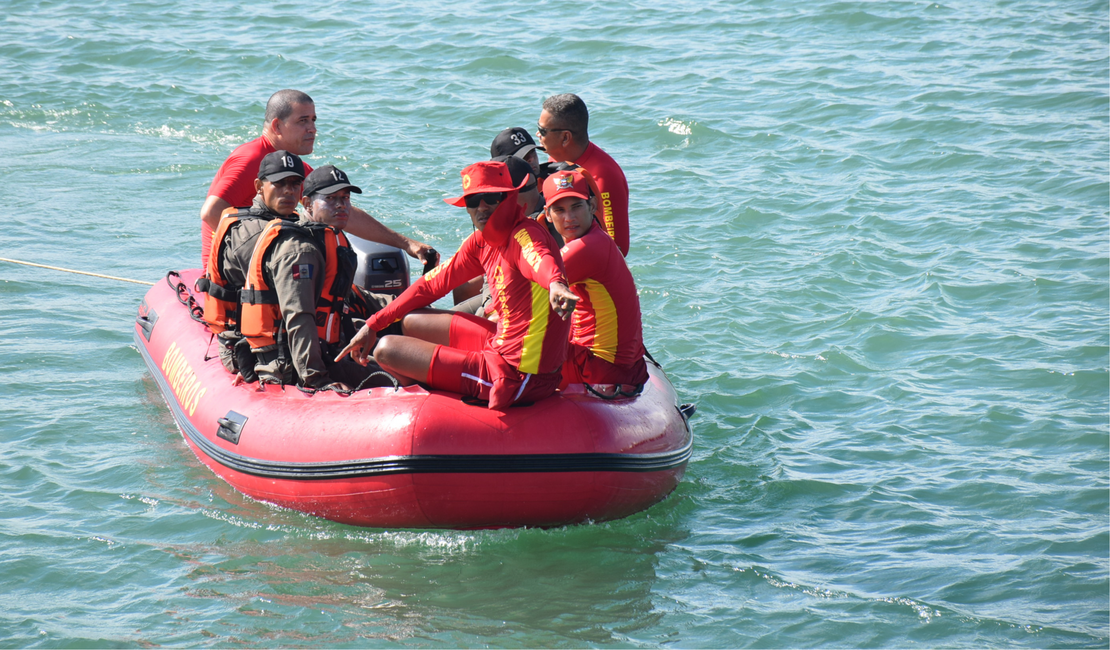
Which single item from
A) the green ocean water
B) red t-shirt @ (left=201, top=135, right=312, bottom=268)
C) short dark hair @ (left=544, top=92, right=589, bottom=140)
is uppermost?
short dark hair @ (left=544, top=92, right=589, bottom=140)

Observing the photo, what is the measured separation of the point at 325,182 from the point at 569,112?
1.40 m

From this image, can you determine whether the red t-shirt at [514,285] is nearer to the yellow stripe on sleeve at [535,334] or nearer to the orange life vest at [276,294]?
the yellow stripe on sleeve at [535,334]

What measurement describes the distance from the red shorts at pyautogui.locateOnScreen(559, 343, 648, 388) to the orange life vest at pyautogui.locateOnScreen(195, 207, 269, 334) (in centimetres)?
172

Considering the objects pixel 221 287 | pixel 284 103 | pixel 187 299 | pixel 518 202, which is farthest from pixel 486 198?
pixel 187 299

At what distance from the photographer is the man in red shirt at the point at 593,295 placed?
4.80 meters

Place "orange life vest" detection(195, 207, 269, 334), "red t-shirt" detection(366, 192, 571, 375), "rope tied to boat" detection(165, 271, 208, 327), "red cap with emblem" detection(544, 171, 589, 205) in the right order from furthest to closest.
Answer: "rope tied to boat" detection(165, 271, 208, 327), "orange life vest" detection(195, 207, 269, 334), "red cap with emblem" detection(544, 171, 589, 205), "red t-shirt" detection(366, 192, 571, 375)

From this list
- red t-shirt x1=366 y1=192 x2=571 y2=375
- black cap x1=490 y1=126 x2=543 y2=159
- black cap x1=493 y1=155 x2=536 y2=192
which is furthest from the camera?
black cap x1=490 y1=126 x2=543 y2=159

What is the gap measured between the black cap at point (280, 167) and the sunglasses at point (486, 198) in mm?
1167

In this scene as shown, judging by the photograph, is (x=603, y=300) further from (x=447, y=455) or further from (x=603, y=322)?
(x=447, y=455)

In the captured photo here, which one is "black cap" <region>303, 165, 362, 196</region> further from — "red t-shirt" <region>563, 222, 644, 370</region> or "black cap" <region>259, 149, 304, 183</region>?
"red t-shirt" <region>563, 222, 644, 370</region>

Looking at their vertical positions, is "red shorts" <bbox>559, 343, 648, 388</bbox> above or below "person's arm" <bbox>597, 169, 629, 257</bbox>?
below

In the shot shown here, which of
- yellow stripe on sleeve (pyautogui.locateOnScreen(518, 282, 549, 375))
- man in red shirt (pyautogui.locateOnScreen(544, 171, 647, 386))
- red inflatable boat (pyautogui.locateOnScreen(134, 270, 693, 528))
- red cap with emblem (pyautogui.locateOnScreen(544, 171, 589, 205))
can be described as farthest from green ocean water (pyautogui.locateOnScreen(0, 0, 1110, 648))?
red cap with emblem (pyautogui.locateOnScreen(544, 171, 589, 205))

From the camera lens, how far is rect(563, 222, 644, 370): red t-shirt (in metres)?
4.80

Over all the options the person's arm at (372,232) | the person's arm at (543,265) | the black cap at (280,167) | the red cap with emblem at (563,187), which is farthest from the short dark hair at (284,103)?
the person's arm at (543,265)
